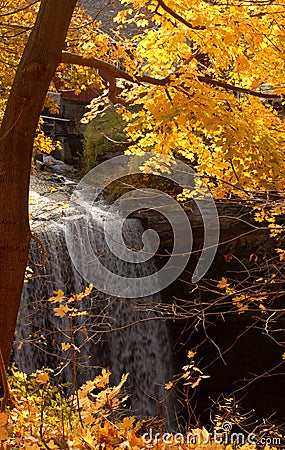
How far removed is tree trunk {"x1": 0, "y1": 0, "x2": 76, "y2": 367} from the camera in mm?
3498

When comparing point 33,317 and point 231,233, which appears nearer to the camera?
point 33,317

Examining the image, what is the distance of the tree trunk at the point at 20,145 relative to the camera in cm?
350

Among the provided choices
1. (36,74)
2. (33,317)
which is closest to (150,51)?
(36,74)

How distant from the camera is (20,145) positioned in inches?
139

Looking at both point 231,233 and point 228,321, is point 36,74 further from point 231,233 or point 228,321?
point 228,321

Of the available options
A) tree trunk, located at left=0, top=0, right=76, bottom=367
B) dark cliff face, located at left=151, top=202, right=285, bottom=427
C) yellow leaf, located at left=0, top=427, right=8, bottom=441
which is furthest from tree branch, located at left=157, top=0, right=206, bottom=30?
dark cliff face, located at left=151, top=202, right=285, bottom=427

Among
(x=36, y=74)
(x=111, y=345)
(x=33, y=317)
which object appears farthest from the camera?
(x=111, y=345)

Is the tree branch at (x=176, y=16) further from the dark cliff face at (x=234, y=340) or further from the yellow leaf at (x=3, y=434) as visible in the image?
the dark cliff face at (x=234, y=340)

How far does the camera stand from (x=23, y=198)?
3.57m

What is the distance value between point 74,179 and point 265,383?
24.5 ft

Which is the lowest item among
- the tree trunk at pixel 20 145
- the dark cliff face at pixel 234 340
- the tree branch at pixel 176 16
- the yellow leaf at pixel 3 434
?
the dark cliff face at pixel 234 340

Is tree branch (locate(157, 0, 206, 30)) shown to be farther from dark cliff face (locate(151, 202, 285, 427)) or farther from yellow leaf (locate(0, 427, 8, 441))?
dark cliff face (locate(151, 202, 285, 427))

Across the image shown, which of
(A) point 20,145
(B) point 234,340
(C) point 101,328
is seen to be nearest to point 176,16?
(A) point 20,145

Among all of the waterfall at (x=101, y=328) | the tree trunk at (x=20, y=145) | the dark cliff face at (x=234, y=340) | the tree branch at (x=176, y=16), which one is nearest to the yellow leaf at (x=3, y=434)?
the tree trunk at (x=20, y=145)
